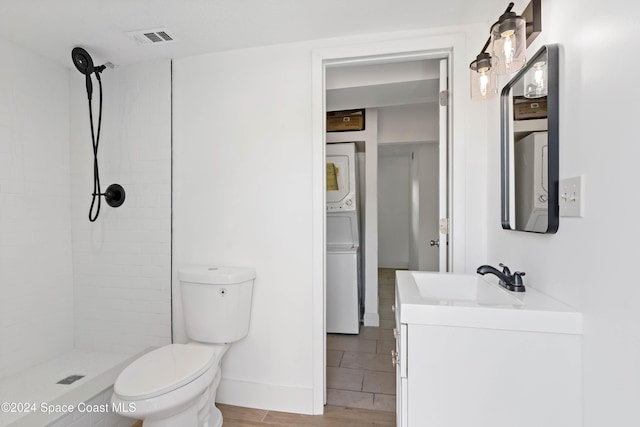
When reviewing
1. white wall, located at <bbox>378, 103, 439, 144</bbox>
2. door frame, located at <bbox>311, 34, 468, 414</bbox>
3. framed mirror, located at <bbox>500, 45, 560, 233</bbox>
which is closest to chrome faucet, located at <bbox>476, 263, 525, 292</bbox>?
framed mirror, located at <bbox>500, 45, 560, 233</bbox>

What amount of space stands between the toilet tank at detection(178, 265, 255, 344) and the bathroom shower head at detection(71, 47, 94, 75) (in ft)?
4.60

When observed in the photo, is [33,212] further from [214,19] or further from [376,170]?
[376,170]

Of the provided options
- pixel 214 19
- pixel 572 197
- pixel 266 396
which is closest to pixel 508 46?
pixel 572 197

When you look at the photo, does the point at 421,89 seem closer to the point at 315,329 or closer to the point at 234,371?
the point at 315,329

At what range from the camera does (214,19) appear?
155 centimetres

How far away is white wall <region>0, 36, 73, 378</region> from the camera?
1.77 m

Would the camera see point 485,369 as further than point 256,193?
No

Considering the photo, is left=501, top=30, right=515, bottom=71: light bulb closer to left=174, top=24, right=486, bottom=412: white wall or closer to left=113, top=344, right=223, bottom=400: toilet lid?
left=174, top=24, right=486, bottom=412: white wall

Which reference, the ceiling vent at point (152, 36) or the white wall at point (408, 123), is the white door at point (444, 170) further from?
the ceiling vent at point (152, 36)

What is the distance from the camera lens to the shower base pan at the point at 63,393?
4.62ft

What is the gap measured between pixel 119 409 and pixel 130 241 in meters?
1.14

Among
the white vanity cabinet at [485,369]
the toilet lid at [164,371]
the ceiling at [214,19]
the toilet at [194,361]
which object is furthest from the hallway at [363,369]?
the ceiling at [214,19]

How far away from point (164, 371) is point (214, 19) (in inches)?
69.9

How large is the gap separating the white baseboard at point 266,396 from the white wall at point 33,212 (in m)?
1.26
